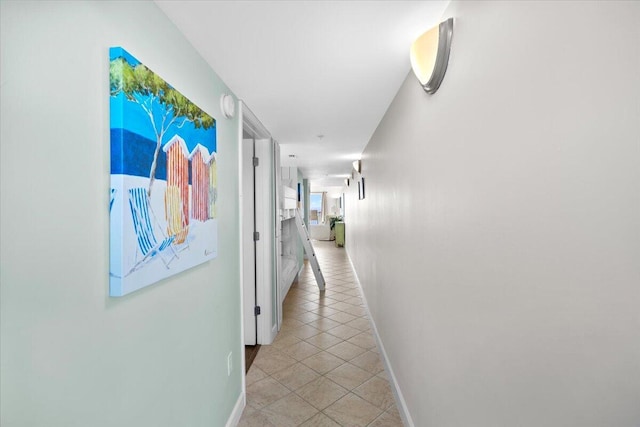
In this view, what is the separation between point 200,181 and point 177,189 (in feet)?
0.81

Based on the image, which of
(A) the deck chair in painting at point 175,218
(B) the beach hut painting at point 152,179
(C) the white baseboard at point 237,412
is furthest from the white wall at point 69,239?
(C) the white baseboard at point 237,412

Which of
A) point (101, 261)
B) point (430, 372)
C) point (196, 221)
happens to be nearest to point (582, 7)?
point (101, 261)

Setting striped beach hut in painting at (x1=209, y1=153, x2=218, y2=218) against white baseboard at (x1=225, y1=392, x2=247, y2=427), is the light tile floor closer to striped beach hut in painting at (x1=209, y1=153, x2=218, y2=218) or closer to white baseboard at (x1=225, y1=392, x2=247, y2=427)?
white baseboard at (x1=225, y1=392, x2=247, y2=427)

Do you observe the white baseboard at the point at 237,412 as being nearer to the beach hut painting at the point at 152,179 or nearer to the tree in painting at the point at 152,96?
the beach hut painting at the point at 152,179

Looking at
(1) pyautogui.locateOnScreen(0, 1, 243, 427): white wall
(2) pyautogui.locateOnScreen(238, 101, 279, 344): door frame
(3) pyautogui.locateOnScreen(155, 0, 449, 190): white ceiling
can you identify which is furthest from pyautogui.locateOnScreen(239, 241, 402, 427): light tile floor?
(3) pyautogui.locateOnScreen(155, 0, 449, 190): white ceiling

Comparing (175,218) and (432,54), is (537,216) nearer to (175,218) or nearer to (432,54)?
(432,54)

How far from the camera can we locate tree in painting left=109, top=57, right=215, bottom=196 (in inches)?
36.6

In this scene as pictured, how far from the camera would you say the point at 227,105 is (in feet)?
6.34

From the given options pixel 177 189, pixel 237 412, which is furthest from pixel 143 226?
pixel 237 412

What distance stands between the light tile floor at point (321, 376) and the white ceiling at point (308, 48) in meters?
2.29

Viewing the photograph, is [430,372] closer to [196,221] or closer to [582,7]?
[196,221]

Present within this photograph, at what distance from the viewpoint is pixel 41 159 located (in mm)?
706

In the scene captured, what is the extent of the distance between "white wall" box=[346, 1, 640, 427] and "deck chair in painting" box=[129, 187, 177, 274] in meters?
1.15

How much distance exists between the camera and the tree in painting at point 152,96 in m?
0.93
